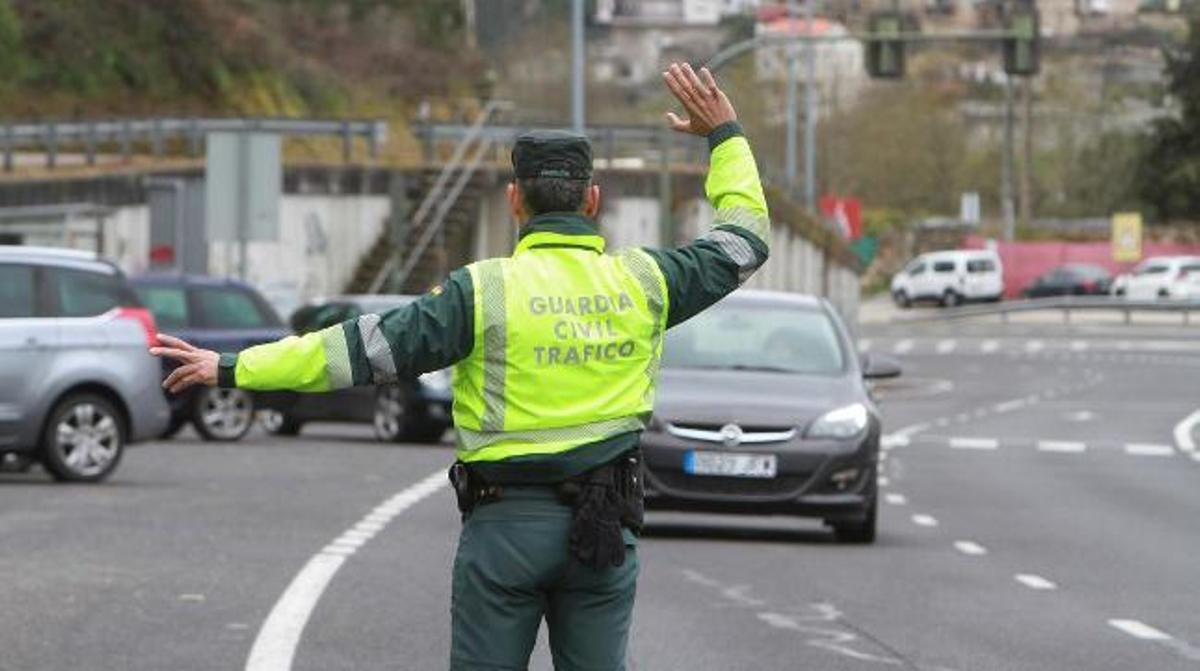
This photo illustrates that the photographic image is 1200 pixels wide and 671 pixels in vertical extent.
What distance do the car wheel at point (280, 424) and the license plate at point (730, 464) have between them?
17128 millimetres

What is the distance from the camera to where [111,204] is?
2064 inches

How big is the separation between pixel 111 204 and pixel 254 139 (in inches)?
398

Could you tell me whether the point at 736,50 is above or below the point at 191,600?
above

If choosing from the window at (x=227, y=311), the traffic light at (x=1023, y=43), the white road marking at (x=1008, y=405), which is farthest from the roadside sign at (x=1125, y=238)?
the window at (x=227, y=311)

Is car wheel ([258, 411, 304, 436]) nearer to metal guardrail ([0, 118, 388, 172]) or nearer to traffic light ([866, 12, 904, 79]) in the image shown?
traffic light ([866, 12, 904, 79])

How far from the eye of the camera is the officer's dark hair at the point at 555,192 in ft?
24.3

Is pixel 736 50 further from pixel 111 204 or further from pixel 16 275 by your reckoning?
pixel 16 275

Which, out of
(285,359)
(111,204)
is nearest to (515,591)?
(285,359)

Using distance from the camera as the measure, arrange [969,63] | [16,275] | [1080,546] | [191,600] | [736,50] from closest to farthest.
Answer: [191,600] < [1080,546] < [16,275] < [736,50] < [969,63]

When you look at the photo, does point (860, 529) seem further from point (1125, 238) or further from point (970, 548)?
point (1125, 238)

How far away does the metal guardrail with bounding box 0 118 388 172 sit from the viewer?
54.8 meters

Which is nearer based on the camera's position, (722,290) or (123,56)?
(722,290)

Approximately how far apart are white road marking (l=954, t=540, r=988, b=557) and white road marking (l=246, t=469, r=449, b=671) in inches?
136

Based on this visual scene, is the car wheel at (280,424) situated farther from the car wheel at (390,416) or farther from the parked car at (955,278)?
the parked car at (955,278)
